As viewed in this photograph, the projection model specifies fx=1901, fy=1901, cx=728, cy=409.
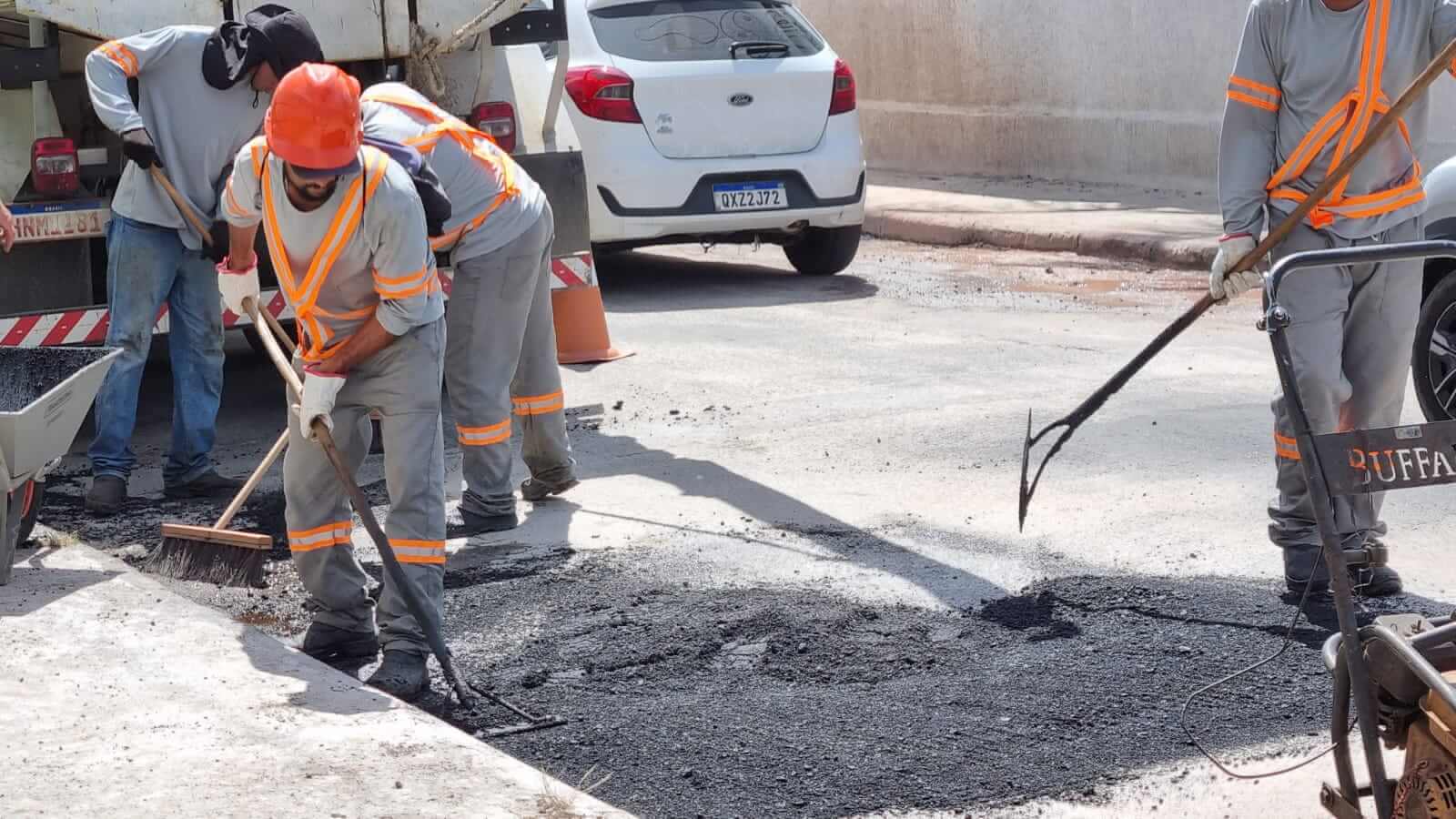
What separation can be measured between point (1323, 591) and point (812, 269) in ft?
21.5

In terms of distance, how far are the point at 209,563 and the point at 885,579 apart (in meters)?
1.99

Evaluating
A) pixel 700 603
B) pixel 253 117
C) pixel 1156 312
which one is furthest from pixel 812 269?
pixel 700 603

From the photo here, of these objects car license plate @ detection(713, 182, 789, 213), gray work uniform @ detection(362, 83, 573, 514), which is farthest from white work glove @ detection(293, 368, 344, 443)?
car license plate @ detection(713, 182, 789, 213)

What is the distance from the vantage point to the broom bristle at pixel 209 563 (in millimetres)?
5566

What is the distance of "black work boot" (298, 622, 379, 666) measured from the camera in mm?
4930

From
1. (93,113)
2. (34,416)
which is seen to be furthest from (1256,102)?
(93,113)

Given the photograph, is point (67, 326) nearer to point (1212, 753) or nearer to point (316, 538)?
point (316, 538)

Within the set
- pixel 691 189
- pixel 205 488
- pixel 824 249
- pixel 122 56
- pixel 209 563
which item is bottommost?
pixel 824 249

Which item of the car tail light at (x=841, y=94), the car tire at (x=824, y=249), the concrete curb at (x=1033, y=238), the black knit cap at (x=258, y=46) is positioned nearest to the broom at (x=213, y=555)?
the black knit cap at (x=258, y=46)

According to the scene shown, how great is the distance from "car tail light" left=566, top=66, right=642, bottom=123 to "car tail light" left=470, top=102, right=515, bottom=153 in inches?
93.3

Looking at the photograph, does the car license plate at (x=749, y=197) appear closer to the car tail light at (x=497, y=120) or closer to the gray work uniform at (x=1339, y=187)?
the car tail light at (x=497, y=120)

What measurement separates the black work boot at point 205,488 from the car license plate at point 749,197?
4.34m

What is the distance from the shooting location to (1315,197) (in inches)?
185

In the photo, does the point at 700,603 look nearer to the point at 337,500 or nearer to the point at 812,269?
the point at 337,500
